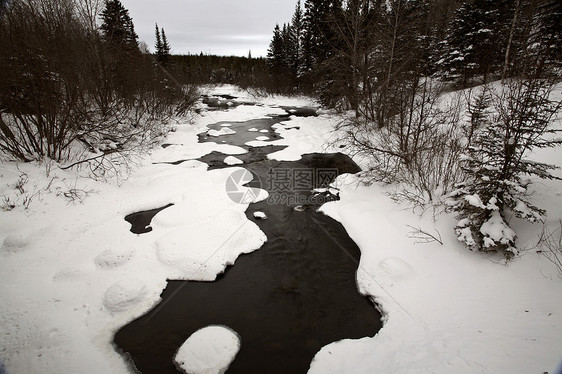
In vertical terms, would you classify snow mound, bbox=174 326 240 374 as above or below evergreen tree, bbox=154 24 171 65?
below

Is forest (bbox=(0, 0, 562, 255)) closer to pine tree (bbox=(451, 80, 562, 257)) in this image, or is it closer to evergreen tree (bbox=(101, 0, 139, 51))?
pine tree (bbox=(451, 80, 562, 257))

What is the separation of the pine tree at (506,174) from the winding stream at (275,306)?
1.87 m

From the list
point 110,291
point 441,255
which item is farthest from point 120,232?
point 441,255

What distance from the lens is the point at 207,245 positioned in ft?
15.2

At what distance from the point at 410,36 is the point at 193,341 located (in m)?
12.5

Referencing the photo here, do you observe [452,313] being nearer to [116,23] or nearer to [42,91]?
[42,91]

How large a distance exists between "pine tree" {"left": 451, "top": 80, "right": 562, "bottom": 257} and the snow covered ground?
0.34m

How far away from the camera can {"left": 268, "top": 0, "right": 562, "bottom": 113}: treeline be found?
9719 mm

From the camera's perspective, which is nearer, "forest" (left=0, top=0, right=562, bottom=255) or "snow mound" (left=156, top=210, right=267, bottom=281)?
"forest" (left=0, top=0, right=562, bottom=255)


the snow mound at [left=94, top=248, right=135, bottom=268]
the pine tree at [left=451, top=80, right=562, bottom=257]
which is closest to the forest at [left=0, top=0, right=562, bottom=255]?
the pine tree at [left=451, top=80, right=562, bottom=257]

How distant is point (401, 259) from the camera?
421cm

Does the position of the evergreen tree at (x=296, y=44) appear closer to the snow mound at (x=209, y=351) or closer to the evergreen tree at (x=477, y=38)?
the evergreen tree at (x=477, y=38)

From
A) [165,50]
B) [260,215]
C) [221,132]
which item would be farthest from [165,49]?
[260,215]

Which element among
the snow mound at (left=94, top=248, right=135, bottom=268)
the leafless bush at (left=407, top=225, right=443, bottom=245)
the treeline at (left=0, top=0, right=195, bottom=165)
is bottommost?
the snow mound at (left=94, top=248, right=135, bottom=268)
